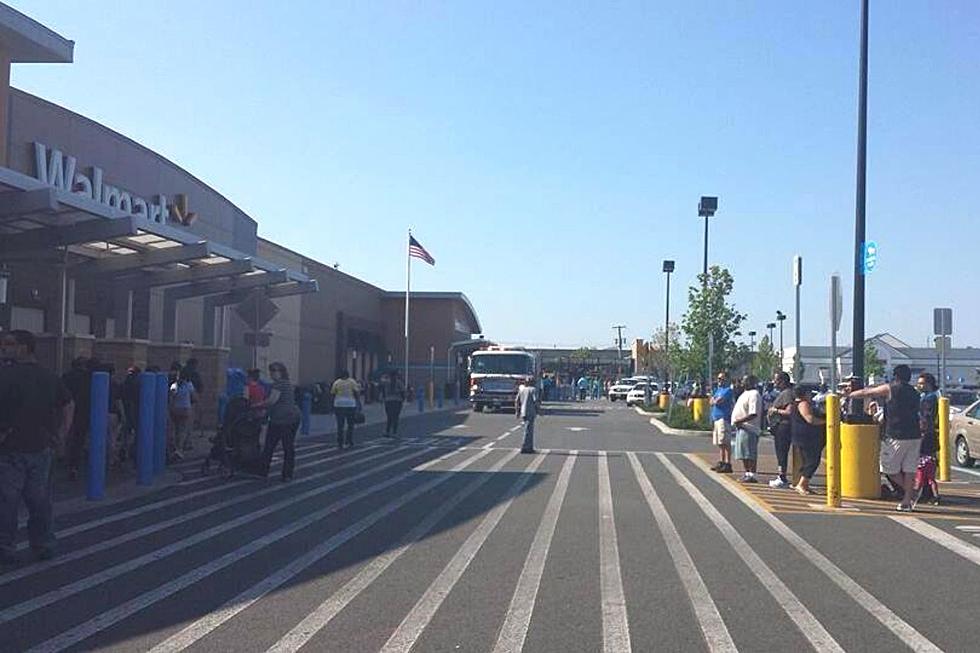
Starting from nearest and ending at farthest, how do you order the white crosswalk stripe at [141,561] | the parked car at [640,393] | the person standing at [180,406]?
1. the white crosswalk stripe at [141,561]
2. the person standing at [180,406]
3. the parked car at [640,393]

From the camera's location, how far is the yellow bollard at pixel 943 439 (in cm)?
1681

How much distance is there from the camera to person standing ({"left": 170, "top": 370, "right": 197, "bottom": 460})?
1936 centimetres

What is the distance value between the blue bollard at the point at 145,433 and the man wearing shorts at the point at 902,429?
9514 millimetres

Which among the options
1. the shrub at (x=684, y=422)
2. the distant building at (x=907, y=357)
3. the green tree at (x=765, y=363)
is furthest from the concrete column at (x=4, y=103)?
the distant building at (x=907, y=357)

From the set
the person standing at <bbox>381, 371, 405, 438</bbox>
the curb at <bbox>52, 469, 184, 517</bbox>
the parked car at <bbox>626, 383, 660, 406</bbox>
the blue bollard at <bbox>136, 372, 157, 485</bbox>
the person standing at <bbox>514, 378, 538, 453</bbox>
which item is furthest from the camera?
the parked car at <bbox>626, 383, 660, 406</bbox>

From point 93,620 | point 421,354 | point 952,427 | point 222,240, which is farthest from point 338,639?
point 421,354

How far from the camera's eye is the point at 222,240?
1431 inches

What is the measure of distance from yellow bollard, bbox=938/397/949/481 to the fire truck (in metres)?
25.8

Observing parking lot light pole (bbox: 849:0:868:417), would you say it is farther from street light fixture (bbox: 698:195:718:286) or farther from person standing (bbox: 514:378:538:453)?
street light fixture (bbox: 698:195:718:286)

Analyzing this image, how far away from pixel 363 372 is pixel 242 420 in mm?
49085

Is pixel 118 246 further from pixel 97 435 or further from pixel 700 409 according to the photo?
pixel 700 409

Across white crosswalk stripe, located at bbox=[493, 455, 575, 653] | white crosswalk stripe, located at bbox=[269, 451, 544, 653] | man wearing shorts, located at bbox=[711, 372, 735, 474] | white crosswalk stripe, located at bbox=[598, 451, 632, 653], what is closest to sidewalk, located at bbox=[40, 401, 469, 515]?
A: white crosswalk stripe, located at bbox=[269, 451, 544, 653]

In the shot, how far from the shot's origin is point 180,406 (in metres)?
19.4

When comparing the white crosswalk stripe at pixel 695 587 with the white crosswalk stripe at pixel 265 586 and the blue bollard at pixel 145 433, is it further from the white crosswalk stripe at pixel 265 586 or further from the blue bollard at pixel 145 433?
the blue bollard at pixel 145 433
